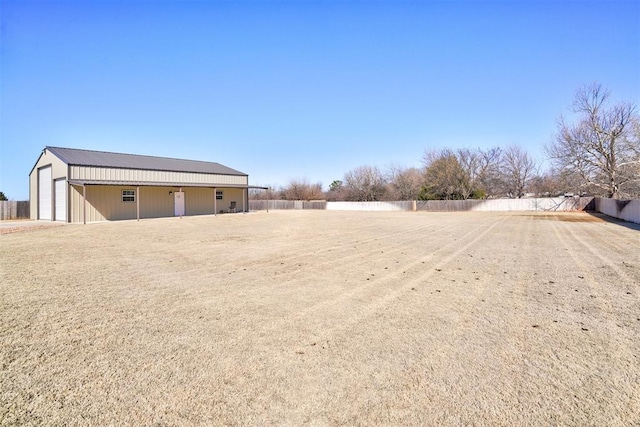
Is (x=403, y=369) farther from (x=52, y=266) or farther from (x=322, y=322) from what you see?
(x=52, y=266)

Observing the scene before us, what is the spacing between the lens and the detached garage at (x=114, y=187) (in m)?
19.6

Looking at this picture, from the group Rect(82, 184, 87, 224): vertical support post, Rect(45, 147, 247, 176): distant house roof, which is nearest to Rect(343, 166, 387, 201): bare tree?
Rect(45, 147, 247, 176): distant house roof

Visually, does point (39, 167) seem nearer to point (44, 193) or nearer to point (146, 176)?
point (44, 193)

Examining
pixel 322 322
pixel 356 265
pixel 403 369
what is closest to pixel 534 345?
pixel 403 369

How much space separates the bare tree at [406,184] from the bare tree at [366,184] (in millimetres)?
1554

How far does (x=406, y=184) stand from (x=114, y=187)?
38.2 meters

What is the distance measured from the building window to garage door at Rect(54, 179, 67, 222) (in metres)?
3.07

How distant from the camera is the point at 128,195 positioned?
72.1 feet

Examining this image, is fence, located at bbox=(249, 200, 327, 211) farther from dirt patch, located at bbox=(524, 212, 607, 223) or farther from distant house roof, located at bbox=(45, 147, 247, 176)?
dirt patch, located at bbox=(524, 212, 607, 223)

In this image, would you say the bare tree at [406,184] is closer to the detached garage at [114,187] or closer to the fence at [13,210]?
the detached garage at [114,187]

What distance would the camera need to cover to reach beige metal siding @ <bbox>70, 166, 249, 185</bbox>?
796 inches

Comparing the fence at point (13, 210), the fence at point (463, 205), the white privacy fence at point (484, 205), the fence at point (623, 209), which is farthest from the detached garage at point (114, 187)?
the fence at point (623, 209)

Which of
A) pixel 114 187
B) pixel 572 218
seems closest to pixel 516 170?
pixel 572 218

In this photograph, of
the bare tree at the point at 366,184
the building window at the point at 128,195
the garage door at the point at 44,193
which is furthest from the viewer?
the bare tree at the point at 366,184
